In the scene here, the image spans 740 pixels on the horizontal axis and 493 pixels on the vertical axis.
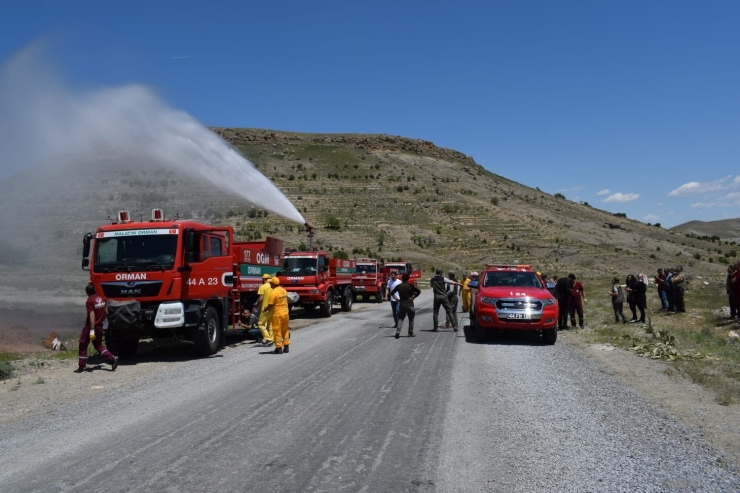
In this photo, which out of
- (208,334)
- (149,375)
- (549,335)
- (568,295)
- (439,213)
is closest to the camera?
(149,375)

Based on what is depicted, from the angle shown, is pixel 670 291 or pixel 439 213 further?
pixel 439 213

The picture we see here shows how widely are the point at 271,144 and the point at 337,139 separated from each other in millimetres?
13905

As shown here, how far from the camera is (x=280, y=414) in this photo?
755 cm

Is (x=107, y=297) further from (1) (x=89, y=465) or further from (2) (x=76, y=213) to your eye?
(2) (x=76, y=213)

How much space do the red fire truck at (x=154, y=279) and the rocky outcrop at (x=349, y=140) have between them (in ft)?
325

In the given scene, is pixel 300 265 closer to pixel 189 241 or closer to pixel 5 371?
pixel 189 241

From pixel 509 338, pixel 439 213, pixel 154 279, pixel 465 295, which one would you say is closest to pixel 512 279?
pixel 509 338

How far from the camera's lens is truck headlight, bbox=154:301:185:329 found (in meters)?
12.1

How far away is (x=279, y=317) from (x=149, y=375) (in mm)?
3185

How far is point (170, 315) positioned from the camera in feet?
40.2

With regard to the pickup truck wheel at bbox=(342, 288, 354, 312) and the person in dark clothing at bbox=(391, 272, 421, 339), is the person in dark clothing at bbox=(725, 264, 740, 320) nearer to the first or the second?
the person in dark clothing at bbox=(391, 272, 421, 339)

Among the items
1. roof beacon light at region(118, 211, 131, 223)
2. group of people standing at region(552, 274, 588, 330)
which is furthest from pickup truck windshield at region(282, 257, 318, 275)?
roof beacon light at region(118, 211, 131, 223)

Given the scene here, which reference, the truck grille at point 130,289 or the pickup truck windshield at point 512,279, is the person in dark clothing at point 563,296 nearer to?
the pickup truck windshield at point 512,279

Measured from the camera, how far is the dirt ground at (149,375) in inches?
299
